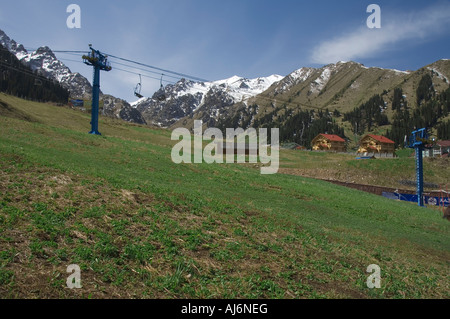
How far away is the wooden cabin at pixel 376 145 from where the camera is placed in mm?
→ 130375

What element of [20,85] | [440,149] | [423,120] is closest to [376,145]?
[440,149]

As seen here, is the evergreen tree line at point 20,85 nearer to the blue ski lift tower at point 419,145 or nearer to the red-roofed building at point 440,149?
the blue ski lift tower at point 419,145

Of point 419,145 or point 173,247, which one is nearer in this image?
point 173,247

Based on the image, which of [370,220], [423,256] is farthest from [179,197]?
[370,220]

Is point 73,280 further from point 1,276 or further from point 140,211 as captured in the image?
point 140,211

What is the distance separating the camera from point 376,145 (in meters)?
132

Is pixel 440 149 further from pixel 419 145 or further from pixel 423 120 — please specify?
pixel 419 145

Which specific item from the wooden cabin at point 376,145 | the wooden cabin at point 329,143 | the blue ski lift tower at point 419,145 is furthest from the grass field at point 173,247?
the wooden cabin at point 329,143

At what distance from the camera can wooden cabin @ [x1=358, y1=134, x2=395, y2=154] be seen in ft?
428

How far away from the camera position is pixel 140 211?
12.2 m

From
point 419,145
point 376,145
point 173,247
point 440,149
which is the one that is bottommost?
point 173,247

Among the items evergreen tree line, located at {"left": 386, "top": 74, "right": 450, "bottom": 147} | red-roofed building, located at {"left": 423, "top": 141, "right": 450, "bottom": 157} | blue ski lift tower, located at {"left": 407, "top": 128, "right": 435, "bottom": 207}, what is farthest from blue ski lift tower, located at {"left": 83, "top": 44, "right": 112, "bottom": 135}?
evergreen tree line, located at {"left": 386, "top": 74, "right": 450, "bottom": 147}

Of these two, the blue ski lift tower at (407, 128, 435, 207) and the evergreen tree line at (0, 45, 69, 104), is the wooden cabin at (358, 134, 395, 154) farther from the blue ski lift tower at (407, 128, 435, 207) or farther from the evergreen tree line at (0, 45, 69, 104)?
the evergreen tree line at (0, 45, 69, 104)
